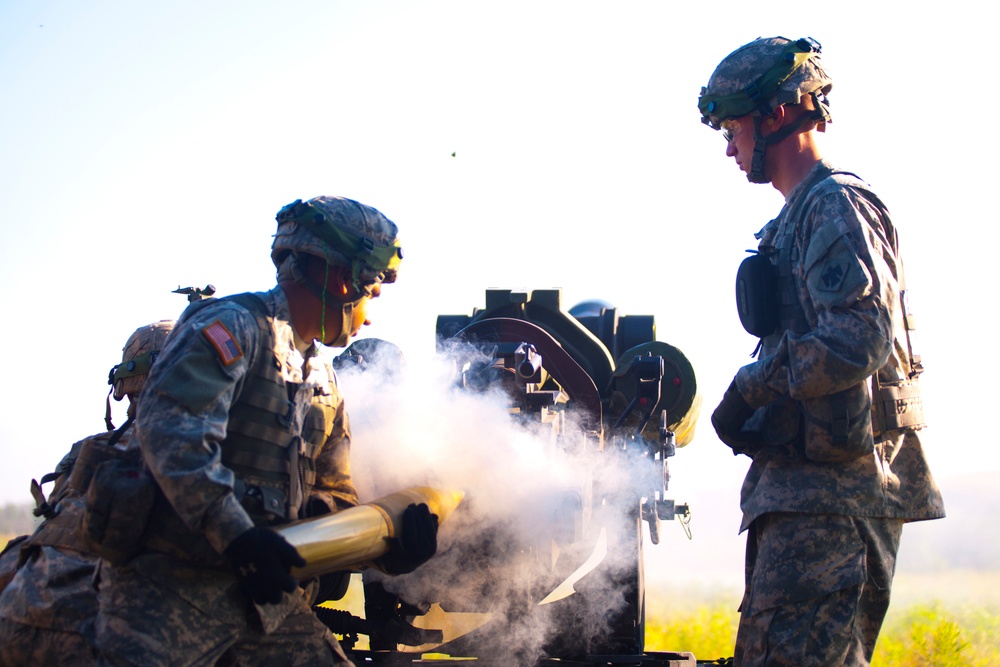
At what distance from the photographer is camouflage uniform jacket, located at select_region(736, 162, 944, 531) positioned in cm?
398

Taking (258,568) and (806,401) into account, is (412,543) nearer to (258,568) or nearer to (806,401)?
(258,568)

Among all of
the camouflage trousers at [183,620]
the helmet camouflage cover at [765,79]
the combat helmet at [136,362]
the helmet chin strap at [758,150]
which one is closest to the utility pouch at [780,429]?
the helmet chin strap at [758,150]

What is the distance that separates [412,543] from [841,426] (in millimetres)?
1706

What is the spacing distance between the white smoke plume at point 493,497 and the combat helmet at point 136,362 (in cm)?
107

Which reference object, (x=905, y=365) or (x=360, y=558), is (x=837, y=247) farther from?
(x=360, y=558)

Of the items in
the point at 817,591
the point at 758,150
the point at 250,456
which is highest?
the point at 758,150

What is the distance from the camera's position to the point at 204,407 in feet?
11.6

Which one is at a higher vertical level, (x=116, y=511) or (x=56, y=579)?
(x=116, y=511)

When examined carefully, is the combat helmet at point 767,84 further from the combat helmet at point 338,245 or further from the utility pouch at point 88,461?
the utility pouch at point 88,461

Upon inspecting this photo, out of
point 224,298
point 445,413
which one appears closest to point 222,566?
point 224,298

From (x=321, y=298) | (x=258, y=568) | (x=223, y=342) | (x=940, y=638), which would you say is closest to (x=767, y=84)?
(x=321, y=298)

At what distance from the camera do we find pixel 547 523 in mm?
5293

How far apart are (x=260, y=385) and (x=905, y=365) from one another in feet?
8.33

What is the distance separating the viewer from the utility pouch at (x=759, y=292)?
4.45 meters
